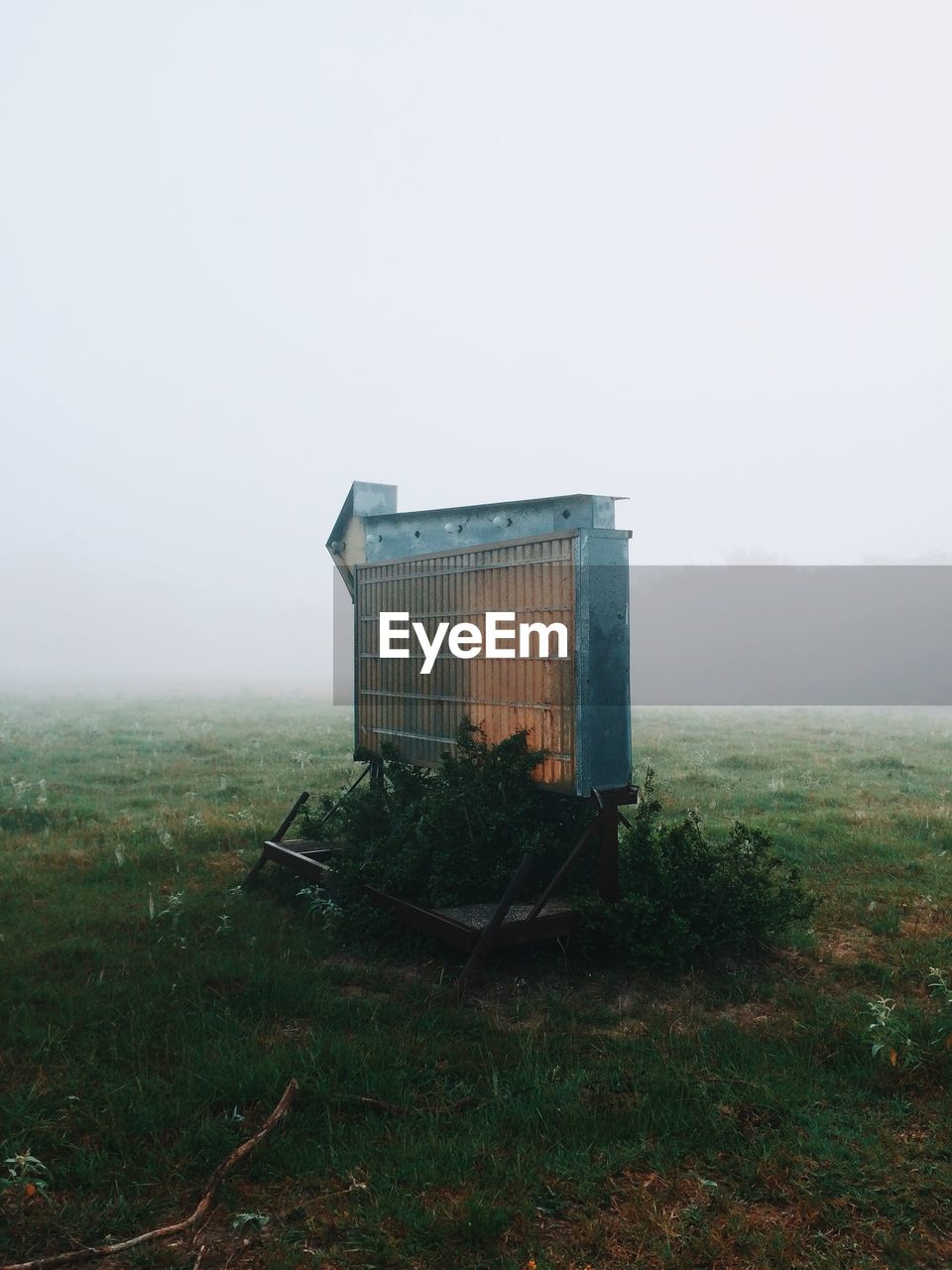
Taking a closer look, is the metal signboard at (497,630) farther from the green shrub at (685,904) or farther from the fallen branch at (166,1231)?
the fallen branch at (166,1231)

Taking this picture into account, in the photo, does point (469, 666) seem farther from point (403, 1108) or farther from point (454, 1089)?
point (403, 1108)

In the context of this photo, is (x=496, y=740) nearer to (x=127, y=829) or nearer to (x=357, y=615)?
(x=357, y=615)

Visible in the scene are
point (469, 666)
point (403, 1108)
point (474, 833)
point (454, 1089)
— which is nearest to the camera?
point (403, 1108)

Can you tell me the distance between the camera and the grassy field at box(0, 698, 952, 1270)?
4.41 m

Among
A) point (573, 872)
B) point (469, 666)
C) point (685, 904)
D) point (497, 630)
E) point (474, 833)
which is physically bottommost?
point (685, 904)

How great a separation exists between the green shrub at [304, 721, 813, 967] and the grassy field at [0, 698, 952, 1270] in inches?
13.0

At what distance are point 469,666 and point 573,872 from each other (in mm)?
2076

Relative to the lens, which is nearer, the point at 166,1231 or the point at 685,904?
the point at 166,1231

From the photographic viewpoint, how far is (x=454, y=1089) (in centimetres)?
568

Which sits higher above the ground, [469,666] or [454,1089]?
[469,666]

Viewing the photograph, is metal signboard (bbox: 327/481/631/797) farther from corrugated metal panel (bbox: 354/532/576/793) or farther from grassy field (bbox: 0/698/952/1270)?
grassy field (bbox: 0/698/952/1270)

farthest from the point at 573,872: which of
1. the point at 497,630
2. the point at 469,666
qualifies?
the point at 497,630

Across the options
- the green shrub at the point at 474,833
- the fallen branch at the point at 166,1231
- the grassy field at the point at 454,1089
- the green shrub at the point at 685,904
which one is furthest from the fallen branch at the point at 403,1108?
the green shrub at the point at 474,833

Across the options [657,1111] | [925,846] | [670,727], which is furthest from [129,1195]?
[670,727]
